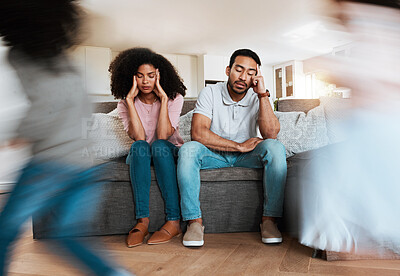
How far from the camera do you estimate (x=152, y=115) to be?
1.89 m

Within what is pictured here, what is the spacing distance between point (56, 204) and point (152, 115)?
1301 mm

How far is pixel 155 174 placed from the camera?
170 cm

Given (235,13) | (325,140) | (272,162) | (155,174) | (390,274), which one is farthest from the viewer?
(235,13)

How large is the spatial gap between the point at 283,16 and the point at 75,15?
4.90 m

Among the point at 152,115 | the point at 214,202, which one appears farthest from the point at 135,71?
the point at 214,202

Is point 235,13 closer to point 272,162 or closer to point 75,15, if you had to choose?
point 272,162

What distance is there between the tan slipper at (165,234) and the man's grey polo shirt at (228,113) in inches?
20.3

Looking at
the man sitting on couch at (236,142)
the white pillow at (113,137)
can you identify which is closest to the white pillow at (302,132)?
the man sitting on couch at (236,142)

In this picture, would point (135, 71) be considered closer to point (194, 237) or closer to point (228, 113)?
point (228, 113)

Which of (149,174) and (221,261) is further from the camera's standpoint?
(149,174)

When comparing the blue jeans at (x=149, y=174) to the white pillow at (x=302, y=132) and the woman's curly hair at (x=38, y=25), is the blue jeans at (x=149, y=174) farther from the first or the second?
the woman's curly hair at (x=38, y=25)

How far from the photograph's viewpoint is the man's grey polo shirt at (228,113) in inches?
70.0

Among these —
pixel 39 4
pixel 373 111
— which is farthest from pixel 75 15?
pixel 373 111

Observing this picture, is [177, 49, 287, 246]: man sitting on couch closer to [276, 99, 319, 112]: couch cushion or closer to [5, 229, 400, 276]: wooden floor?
[5, 229, 400, 276]: wooden floor
